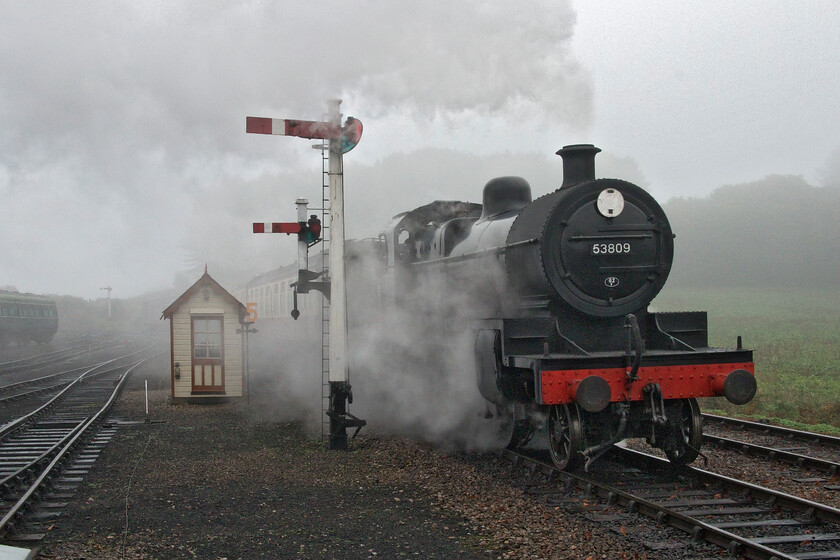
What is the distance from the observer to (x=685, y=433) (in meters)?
6.88

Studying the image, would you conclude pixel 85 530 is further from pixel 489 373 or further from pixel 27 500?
pixel 489 373

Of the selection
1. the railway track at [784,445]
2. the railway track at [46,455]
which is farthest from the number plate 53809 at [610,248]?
the railway track at [46,455]

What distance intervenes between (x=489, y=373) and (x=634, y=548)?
8.29 feet

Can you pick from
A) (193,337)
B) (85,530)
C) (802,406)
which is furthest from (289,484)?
(802,406)

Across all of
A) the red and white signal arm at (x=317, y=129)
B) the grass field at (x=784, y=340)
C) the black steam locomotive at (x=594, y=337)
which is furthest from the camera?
the grass field at (x=784, y=340)

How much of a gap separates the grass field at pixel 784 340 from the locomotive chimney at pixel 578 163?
21.9ft

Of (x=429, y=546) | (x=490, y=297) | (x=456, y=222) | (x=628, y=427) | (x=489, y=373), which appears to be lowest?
(x=429, y=546)

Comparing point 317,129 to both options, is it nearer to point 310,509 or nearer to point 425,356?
point 425,356

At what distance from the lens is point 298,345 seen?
16781 mm

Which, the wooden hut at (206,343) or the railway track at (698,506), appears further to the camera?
the wooden hut at (206,343)

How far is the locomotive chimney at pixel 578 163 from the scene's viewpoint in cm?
725

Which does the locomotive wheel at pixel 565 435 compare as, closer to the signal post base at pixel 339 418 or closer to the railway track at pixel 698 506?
the railway track at pixel 698 506

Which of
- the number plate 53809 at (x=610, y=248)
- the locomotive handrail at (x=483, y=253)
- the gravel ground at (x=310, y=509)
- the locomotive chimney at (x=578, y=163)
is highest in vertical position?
Result: the locomotive chimney at (x=578, y=163)

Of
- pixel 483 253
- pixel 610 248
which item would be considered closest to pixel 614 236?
pixel 610 248
